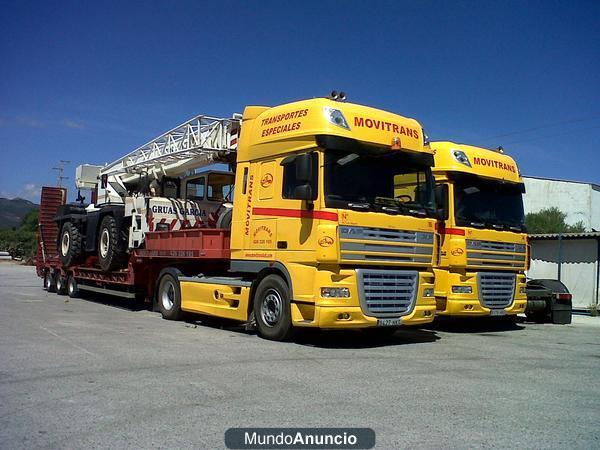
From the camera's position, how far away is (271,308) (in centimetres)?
1019

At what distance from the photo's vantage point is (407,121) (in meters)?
10.8

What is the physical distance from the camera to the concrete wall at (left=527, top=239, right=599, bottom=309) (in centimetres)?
2189

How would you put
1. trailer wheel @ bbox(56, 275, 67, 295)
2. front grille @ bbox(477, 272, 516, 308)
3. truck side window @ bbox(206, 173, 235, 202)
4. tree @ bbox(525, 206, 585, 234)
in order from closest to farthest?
front grille @ bbox(477, 272, 516, 308) < truck side window @ bbox(206, 173, 235, 202) < trailer wheel @ bbox(56, 275, 67, 295) < tree @ bbox(525, 206, 585, 234)

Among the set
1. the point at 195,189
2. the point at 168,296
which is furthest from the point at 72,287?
the point at 168,296

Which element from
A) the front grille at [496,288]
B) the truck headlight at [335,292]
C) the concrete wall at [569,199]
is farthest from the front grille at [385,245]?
the concrete wall at [569,199]

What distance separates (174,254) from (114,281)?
346 cm

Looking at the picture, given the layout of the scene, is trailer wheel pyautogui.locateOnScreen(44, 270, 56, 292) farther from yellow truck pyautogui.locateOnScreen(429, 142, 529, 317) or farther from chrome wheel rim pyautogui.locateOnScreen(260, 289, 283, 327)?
yellow truck pyautogui.locateOnScreen(429, 142, 529, 317)

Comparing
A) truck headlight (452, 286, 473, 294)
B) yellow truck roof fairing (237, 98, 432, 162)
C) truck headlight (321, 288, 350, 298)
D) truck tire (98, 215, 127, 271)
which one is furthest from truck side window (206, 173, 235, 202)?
truck headlight (321, 288, 350, 298)

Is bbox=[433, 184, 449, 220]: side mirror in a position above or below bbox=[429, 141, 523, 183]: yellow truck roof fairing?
below

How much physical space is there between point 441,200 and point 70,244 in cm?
1179

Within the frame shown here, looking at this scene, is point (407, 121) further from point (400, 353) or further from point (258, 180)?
point (400, 353)

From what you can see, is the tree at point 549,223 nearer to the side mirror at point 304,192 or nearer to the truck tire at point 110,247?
the truck tire at point 110,247

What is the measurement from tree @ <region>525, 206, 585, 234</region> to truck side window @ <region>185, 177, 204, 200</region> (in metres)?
25.8

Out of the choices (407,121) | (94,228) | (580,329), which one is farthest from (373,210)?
(94,228)
